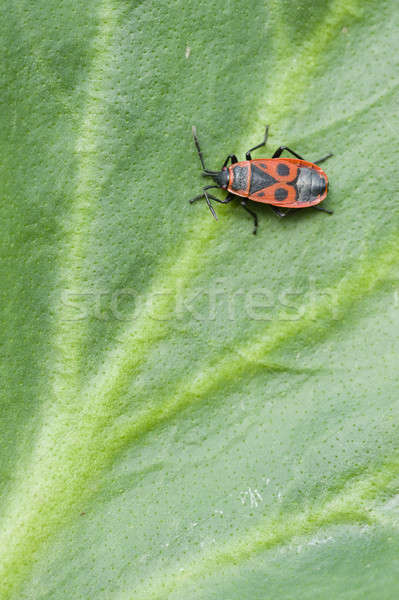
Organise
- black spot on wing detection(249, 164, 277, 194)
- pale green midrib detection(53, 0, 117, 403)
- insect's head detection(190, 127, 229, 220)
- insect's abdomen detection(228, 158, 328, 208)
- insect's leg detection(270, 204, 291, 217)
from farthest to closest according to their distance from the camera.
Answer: black spot on wing detection(249, 164, 277, 194) < insect's leg detection(270, 204, 291, 217) < insect's abdomen detection(228, 158, 328, 208) < insect's head detection(190, 127, 229, 220) < pale green midrib detection(53, 0, 117, 403)

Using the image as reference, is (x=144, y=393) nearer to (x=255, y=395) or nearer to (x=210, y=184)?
(x=255, y=395)

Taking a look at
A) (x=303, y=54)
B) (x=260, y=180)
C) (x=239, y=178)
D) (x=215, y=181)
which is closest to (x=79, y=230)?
(x=215, y=181)

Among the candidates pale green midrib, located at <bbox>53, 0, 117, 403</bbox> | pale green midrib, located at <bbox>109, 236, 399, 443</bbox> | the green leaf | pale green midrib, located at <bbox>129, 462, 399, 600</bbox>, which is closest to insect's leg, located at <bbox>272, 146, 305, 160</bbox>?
the green leaf

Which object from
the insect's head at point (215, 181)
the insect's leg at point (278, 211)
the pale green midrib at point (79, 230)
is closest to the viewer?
the pale green midrib at point (79, 230)

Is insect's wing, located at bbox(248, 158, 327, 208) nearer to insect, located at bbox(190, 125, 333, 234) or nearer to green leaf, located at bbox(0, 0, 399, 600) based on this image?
insect, located at bbox(190, 125, 333, 234)

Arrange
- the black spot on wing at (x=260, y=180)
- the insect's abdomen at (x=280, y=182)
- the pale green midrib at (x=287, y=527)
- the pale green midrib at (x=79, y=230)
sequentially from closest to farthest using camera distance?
the pale green midrib at (x=287, y=527)
the pale green midrib at (x=79, y=230)
the insect's abdomen at (x=280, y=182)
the black spot on wing at (x=260, y=180)

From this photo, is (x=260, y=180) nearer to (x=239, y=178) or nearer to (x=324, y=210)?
(x=239, y=178)

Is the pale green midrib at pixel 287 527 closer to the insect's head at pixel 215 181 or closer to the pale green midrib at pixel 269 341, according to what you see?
the pale green midrib at pixel 269 341

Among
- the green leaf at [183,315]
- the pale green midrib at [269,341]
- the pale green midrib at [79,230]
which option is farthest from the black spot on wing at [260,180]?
the pale green midrib at [79,230]
